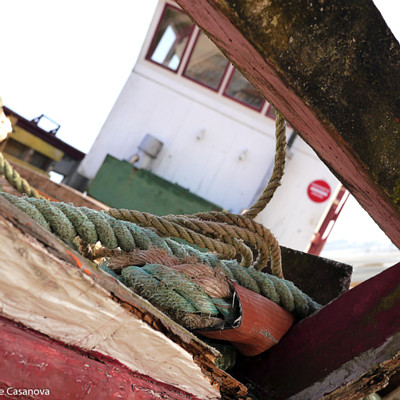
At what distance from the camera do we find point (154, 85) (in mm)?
9156

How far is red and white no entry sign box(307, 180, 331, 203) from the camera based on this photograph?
28.6ft

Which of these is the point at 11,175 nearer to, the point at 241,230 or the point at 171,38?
the point at 241,230

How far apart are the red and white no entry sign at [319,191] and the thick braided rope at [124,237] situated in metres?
7.37

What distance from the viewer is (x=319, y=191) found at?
28.7 feet

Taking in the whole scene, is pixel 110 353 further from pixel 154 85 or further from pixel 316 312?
pixel 154 85

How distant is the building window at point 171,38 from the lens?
859 centimetres

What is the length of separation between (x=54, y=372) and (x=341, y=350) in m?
0.73

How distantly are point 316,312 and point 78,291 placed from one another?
0.78 metres

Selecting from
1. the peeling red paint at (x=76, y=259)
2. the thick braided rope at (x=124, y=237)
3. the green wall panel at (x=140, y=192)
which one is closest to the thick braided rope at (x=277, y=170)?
the thick braided rope at (x=124, y=237)

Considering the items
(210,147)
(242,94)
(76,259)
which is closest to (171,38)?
(242,94)

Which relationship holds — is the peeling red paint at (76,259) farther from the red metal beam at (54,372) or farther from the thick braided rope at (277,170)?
the thick braided rope at (277,170)

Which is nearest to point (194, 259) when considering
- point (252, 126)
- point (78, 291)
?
point (78, 291)

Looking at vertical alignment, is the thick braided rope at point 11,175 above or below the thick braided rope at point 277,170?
below

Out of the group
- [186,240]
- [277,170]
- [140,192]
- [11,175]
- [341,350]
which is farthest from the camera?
[140,192]
